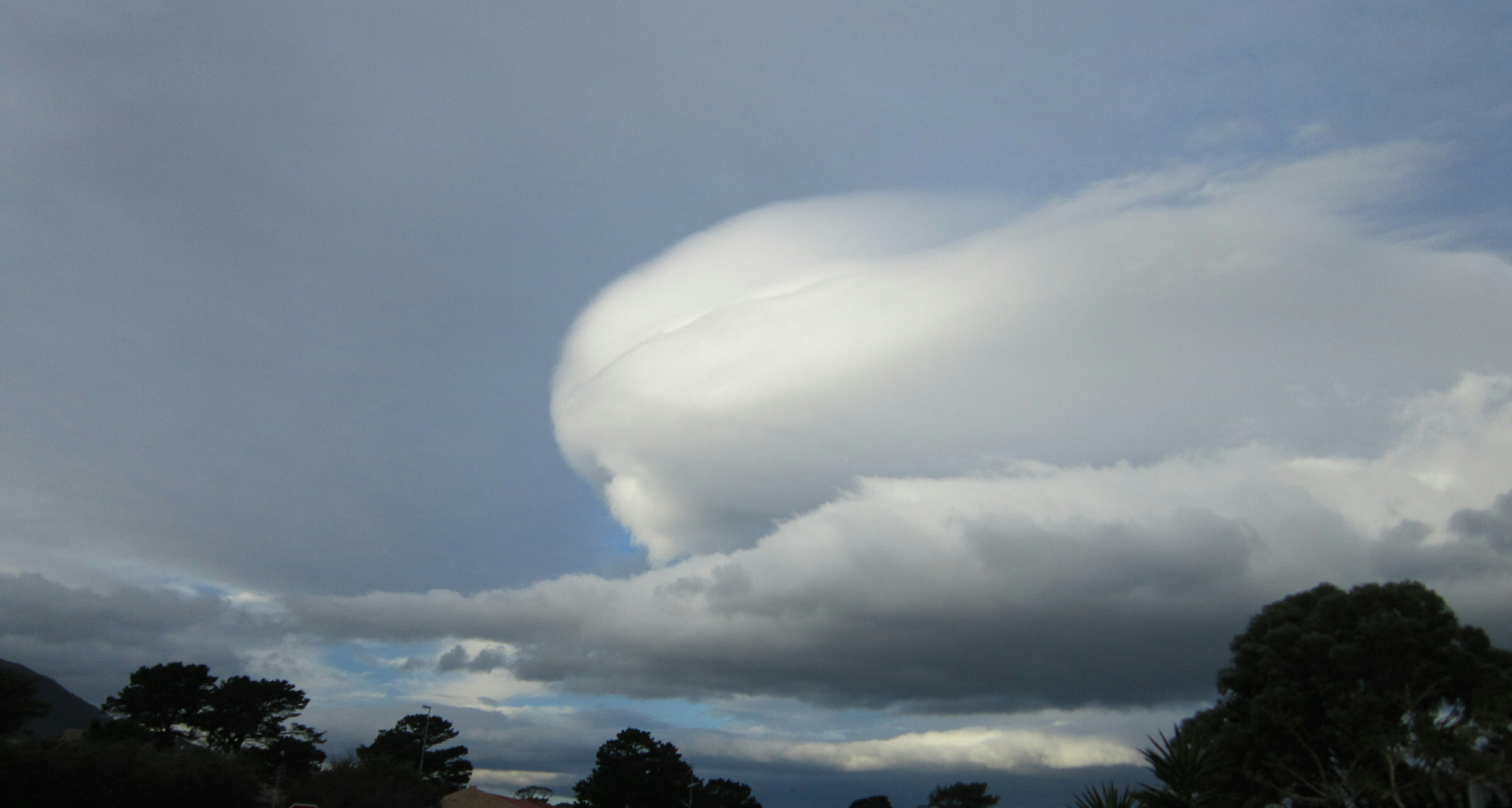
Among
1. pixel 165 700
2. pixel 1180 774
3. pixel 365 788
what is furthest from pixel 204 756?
pixel 1180 774

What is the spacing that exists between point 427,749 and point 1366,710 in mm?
113360

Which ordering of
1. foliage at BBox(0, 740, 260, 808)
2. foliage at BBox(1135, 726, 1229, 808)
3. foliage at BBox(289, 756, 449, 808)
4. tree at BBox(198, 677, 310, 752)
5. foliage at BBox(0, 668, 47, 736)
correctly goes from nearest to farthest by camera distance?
foliage at BBox(1135, 726, 1229, 808)
foliage at BBox(0, 740, 260, 808)
foliage at BBox(0, 668, 47, 736)
foliage at BBox(289, 756, 449, 808)
tree at BBox(198, 677, 310, 752)

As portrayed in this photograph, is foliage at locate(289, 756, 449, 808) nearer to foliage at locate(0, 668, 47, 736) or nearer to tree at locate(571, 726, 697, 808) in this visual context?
foliage at locate(0, 668, 47, 736)

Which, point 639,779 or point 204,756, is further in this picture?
point 639,779

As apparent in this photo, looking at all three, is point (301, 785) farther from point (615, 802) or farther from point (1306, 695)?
point (1306, 695)

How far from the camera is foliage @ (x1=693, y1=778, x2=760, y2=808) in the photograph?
148 metres

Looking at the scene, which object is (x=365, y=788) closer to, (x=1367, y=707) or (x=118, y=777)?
(x=118, y=777)

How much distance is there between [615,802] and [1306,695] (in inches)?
4058

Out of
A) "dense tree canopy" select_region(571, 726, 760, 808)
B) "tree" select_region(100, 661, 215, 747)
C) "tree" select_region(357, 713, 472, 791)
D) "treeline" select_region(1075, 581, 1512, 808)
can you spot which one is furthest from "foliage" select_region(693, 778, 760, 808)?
"treeline" select_region(1075, 581, 1512, 808)

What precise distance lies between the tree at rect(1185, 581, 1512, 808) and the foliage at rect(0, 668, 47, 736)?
72.9 m

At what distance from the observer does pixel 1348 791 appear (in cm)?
4003

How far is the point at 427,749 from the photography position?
413 ft

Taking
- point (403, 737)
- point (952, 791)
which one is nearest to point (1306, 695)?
point (403, 737)

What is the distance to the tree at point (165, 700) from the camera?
314 ft
